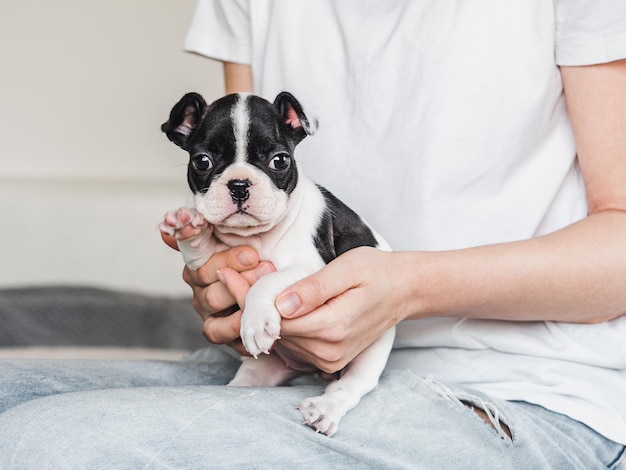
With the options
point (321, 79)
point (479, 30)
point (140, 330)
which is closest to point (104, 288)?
point (140, 330)

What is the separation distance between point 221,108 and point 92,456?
0.73 metres

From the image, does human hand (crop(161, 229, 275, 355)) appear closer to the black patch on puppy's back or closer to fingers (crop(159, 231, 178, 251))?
fingers (crop(159, 231, 178, 251))

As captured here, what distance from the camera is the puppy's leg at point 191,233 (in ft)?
5.27

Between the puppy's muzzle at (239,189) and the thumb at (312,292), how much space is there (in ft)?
0.66

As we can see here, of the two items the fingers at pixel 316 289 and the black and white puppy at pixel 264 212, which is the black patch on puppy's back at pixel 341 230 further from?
the fingers at pixel 316 289

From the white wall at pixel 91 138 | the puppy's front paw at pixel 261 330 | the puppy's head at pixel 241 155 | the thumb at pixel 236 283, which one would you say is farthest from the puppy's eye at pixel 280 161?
the white wall at pixel 91 138

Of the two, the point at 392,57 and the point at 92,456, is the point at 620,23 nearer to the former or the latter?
the point at 392,57

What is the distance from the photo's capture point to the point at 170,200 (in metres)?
4.38

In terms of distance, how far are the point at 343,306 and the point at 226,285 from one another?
0.90 feet

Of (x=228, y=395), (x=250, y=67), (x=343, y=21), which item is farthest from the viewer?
(x=250, y=67)

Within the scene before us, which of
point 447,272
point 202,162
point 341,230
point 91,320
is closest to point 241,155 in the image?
point 202,162

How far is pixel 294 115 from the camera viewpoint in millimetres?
1706

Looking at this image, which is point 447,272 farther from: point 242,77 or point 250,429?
point 242,77

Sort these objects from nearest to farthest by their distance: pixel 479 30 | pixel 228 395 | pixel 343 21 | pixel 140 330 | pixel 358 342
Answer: pixel 228 395
pixel 358 342
pixel 479 30
pixel 343 21
pixel 140 330
